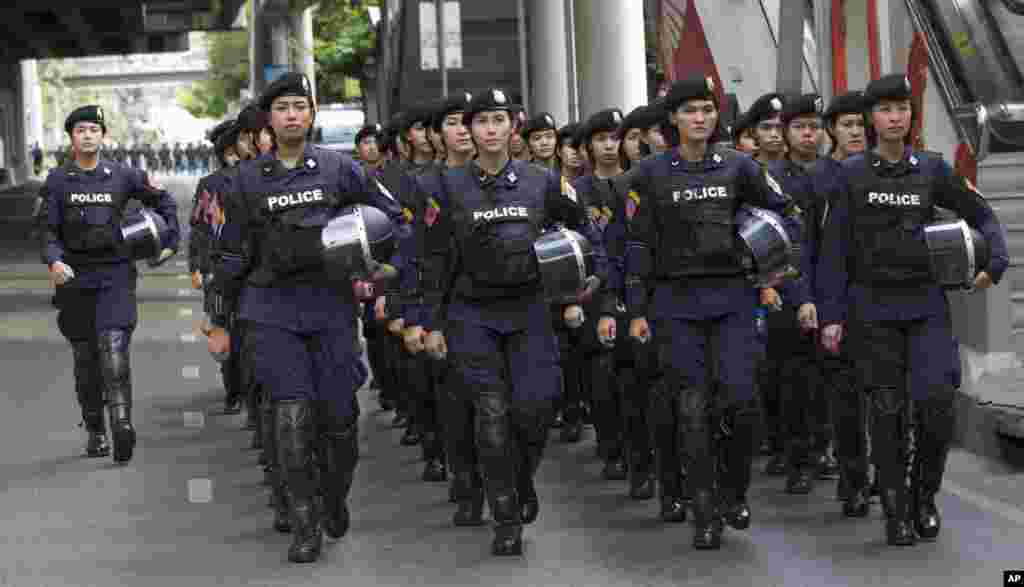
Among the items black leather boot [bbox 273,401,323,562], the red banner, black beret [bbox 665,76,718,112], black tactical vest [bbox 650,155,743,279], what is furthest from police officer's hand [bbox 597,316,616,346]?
the red banner

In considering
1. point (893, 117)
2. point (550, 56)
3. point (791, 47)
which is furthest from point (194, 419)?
point (550, 56)

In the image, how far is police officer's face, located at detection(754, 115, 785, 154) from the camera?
12750mm

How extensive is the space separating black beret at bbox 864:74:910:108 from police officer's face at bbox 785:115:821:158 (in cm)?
234

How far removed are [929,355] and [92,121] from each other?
593 centimetres

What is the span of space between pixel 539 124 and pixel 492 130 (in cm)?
383

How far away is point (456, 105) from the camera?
37.2ft

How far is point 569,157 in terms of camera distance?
14.3 metres

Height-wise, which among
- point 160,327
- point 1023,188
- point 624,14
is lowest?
point 160,327

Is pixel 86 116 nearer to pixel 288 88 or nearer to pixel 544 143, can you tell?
pixel 544 143

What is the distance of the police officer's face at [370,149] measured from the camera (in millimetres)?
17359

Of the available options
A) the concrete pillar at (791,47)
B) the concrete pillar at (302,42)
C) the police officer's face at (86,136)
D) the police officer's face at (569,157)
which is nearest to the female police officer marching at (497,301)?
the police officer's face at (569,157)

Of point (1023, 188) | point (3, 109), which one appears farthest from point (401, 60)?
point (3, 109)

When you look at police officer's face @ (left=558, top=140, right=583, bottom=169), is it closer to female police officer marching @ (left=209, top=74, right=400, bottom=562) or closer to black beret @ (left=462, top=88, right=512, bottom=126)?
black beret @ (left=462, top=88, right=512, bottom=126)

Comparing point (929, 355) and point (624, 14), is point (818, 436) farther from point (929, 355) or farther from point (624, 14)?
point (624, 14)
